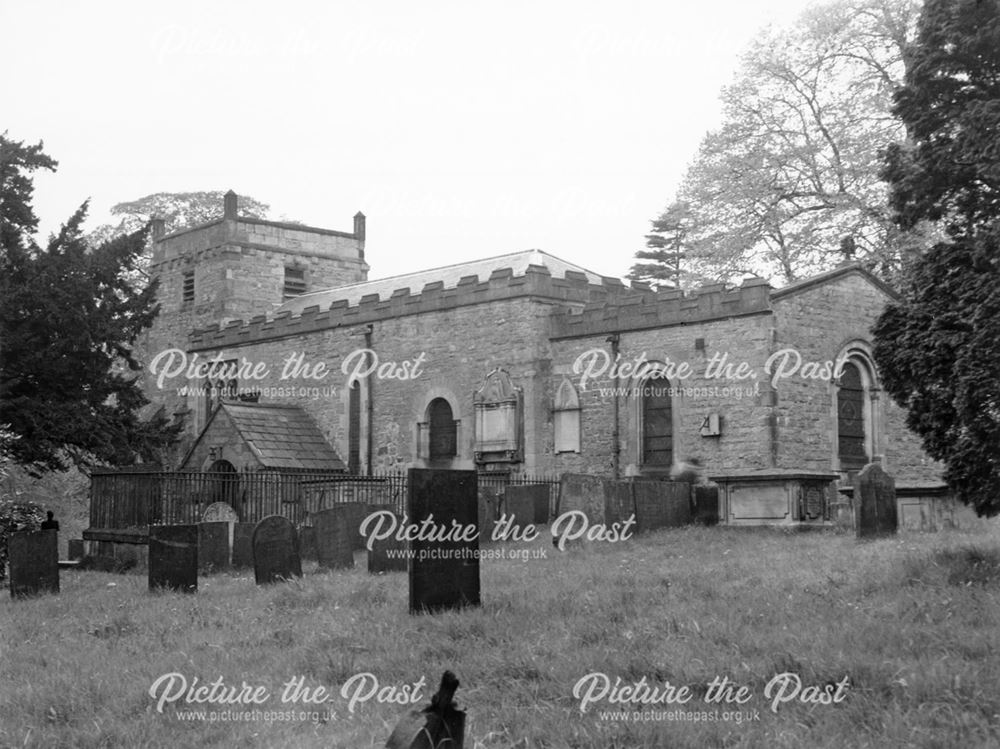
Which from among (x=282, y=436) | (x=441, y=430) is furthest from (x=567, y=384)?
(x=282, y=436)

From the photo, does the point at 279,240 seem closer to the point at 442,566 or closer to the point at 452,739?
the point at 442,566

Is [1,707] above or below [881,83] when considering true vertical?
below

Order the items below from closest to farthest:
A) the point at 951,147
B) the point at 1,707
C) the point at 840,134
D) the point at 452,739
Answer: the point at 452,739
the point at 1,707
the point at 951,147
the point at 840,134

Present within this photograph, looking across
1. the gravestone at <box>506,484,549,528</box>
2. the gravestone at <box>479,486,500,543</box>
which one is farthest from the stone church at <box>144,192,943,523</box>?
the gravestone at <box>479,486,500,543</box>

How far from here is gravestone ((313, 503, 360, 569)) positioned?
15.9m

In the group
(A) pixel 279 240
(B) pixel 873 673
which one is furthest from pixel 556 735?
(A) pixel 279 240

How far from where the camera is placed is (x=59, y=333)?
79.2 ft

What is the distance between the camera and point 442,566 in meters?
10.7

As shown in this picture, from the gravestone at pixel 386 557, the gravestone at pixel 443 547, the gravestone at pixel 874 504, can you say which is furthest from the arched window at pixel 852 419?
the gravestone at pixel 443 547

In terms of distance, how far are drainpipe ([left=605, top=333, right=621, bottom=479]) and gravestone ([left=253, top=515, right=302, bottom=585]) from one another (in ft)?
35.6

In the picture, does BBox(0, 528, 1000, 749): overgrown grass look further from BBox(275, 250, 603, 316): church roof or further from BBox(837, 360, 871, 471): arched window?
BBox(275, 250, 603, 316): church roof

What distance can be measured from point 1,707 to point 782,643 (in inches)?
207

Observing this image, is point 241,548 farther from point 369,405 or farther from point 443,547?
point 369,405

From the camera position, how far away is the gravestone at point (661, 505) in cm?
1884
